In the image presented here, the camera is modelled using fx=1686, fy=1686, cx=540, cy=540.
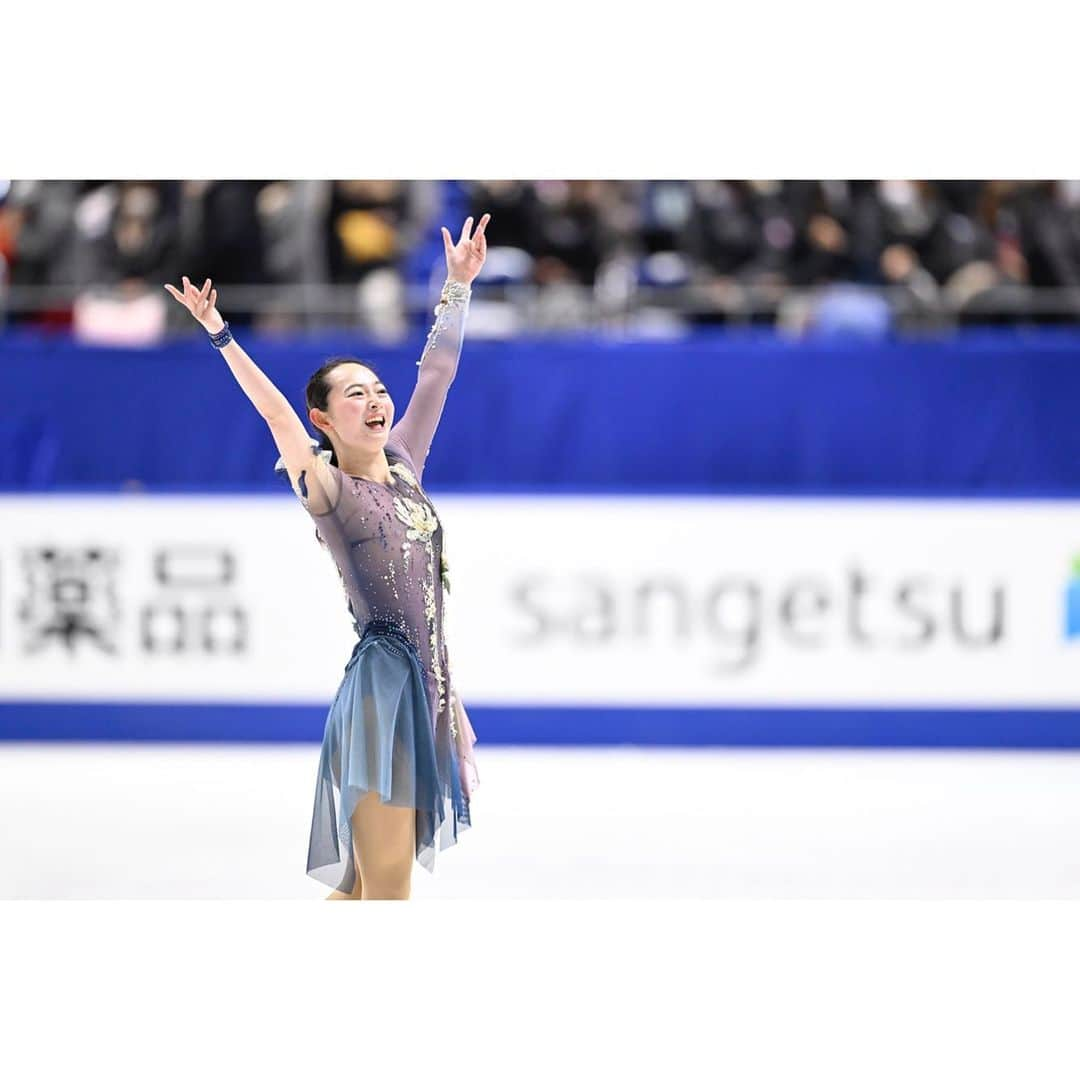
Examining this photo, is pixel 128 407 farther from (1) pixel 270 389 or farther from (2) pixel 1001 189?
(2) pixel 1001 189

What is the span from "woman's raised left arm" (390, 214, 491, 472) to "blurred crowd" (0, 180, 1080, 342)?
2.35 meters

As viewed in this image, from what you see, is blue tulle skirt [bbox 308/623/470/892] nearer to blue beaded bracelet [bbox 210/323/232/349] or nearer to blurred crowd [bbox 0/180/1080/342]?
blue beaded bracelet [bbox 210/323/232/349]

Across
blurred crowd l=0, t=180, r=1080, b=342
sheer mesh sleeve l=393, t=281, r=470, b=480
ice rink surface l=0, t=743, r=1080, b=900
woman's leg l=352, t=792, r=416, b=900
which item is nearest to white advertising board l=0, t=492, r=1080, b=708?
ice rink surface l=0, t=743, r=1080, b=900

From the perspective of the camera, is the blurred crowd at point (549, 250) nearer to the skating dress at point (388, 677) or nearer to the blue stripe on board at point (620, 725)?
the blue stripe on board at point (620, 725)

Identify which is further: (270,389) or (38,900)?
(38,900)

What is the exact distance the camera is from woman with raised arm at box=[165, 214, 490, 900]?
3348 millimetres

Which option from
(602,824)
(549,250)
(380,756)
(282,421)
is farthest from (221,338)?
(549,250)

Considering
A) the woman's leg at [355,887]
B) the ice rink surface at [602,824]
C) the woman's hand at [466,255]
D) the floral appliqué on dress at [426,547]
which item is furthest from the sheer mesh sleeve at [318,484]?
the ice rink surface at [602,824]

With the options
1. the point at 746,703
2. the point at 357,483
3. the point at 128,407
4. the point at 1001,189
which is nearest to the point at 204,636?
the point at 128,407

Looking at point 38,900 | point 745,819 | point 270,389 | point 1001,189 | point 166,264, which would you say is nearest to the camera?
point 270,389

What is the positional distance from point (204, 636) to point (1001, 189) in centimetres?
402

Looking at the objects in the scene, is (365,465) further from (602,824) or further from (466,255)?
(602,824)

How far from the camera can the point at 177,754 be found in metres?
6.01

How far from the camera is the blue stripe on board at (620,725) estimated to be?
6.09 meters
